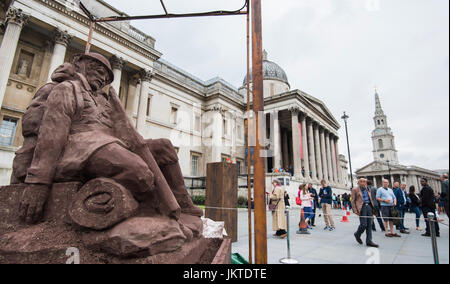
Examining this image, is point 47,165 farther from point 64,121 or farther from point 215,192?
point 215,192

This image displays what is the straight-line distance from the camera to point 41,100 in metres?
2.18

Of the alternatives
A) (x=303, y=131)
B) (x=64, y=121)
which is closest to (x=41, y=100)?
(x=64, y=121)

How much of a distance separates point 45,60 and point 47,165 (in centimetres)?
1727

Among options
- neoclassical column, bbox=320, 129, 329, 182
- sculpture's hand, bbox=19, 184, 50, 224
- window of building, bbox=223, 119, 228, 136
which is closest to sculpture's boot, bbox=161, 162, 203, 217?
sculpture's hand, bbox=19, 184, 50, 224

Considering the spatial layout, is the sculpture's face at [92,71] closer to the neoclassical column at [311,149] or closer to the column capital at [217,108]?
the column capital at [217,108]

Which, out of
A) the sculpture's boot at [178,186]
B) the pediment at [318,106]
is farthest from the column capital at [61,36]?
the pediment at [318,106]

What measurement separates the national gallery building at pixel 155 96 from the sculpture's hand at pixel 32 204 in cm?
556

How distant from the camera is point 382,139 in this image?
87.6 meters

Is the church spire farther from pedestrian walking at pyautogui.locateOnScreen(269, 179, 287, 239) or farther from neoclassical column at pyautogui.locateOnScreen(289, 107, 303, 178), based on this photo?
pedestrian walking at pyautogui.locateOnScreen(269, 179, 287, 239)

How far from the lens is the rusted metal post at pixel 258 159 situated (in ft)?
7.38

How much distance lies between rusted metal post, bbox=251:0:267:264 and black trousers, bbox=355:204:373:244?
320 cm

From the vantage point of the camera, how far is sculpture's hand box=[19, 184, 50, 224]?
1654 mm

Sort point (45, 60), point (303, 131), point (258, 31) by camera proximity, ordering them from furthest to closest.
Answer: point (303, 131), point (45, 60), point (258, 31)

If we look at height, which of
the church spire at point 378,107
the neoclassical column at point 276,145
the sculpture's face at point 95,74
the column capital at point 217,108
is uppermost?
the church spire at point 378,107
